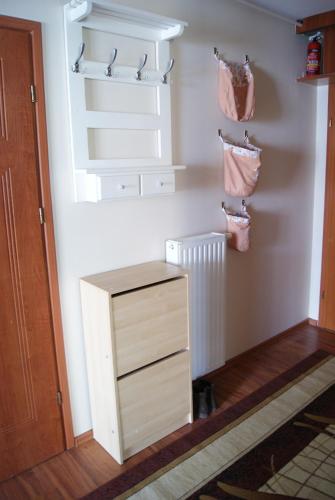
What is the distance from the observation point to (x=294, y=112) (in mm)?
3074

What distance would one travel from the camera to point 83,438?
2.16 metres

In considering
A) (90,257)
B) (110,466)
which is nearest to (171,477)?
(110,466)

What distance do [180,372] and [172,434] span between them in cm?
36

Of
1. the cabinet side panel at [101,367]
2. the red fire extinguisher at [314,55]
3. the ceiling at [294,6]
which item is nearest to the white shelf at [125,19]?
the ceiling at [294,6]

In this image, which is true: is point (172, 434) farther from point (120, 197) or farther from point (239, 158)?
point (239, 158)

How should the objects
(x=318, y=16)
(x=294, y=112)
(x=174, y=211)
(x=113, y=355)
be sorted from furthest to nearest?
(x=294, y=112)
(x=318, y=16)
(x=174, y=211)
(x=113, y=355)

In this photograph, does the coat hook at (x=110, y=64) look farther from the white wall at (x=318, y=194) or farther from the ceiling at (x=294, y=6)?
the white wall at (x=318, y=194)

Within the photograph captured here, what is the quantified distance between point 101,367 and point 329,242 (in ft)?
7.52

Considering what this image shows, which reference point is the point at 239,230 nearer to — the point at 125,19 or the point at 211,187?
the point at 211,187

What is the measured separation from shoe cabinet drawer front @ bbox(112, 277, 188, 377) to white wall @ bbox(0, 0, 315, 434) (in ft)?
0.97

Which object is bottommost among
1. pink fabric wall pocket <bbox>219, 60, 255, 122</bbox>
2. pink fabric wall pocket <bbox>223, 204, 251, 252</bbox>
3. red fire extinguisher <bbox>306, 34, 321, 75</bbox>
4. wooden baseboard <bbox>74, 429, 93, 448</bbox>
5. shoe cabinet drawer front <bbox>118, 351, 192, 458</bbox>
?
wooden baseboard <bbox>74, 429, 93, 448</bbox>

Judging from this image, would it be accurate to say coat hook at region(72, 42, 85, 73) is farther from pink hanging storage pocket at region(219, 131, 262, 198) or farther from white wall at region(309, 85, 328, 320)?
white wall at region(309, 85, 328, 320)

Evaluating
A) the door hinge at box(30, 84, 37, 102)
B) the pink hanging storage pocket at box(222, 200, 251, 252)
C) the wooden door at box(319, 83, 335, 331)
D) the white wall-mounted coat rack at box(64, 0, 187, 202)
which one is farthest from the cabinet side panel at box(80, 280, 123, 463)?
the wooden door at box(319, 83, 335, 331)

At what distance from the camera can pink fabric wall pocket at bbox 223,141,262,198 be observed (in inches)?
99.1
